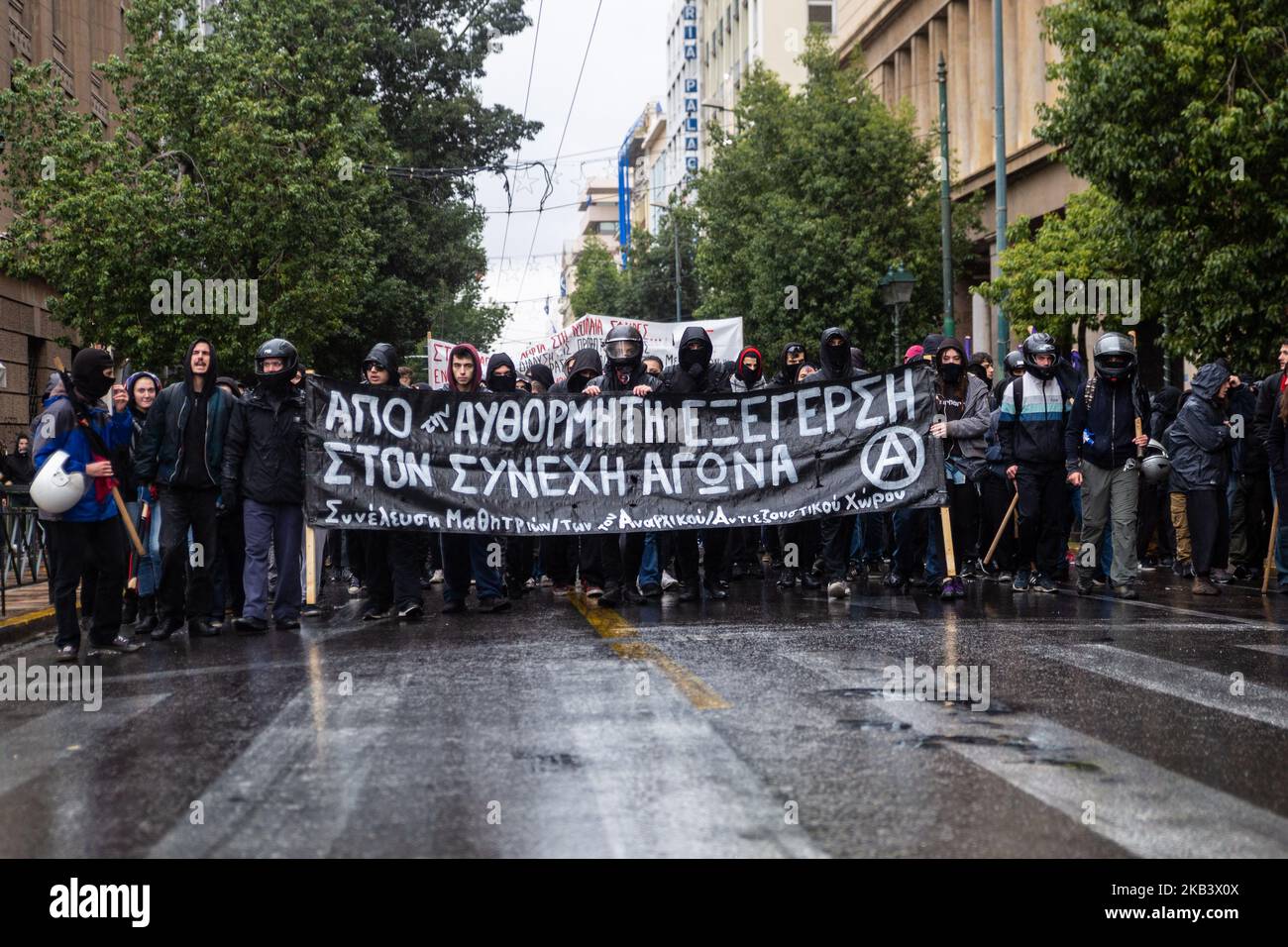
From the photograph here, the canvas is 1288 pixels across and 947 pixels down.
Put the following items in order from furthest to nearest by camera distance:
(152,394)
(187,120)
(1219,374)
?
(187,120)
(1219,374)
(152,394)

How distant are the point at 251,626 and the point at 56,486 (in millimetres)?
1909

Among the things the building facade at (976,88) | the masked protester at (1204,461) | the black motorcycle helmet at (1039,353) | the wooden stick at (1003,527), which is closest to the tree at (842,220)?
the building facade at (976,88)

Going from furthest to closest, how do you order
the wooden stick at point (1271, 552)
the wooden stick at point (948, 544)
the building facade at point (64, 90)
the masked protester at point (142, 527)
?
the building facade at point (64, 90) → the wooden stick at point (1271, 552) → the wooden stick at point (948, 544) → the masked protester at point (142, 527)

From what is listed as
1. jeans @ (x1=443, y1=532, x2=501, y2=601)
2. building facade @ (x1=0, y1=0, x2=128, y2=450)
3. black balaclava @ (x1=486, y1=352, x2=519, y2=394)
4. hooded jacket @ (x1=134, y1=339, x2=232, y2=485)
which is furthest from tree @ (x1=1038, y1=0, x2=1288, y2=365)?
building facade @ (x1=0, y1=0, x2=128, y2=450)

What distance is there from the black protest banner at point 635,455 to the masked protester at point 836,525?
0.95 ft

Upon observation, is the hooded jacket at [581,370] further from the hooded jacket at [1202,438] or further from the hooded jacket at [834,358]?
the hooded jacket at [1202,438]

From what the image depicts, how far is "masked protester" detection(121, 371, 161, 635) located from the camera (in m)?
11.4

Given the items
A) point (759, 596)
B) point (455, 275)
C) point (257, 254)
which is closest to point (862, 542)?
point (759, 596)

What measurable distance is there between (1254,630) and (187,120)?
21.3m

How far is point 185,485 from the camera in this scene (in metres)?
11.0

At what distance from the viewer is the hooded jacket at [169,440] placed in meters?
11.0

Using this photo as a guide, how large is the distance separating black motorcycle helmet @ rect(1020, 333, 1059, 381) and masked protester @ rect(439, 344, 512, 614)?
15.2 ft
